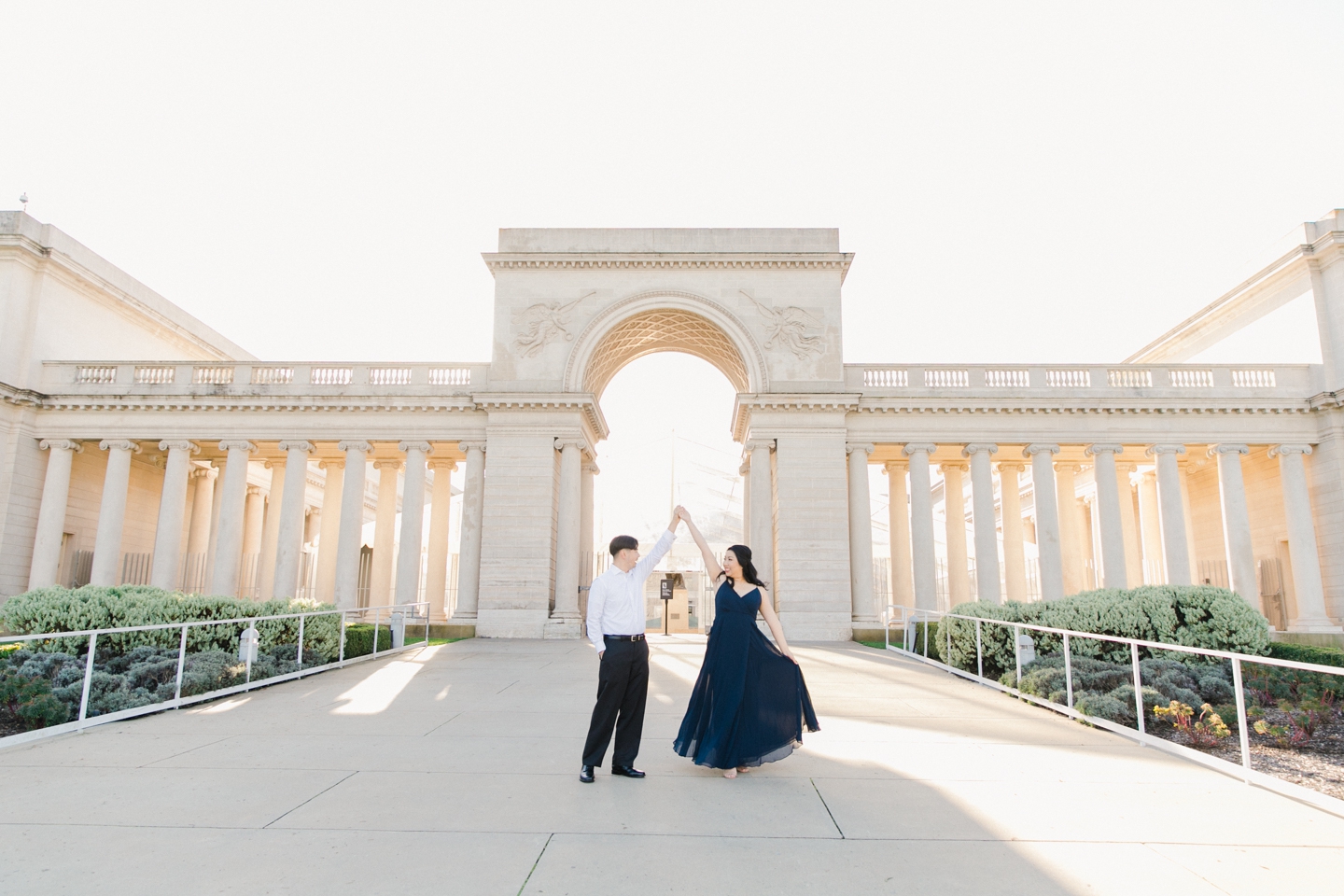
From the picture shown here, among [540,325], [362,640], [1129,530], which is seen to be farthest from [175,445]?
[1129,530]

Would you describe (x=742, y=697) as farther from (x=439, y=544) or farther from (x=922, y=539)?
(x=439, y=544)

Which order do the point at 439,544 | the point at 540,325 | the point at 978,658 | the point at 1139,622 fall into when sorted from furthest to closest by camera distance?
the point at 439,544, the point at 540,325, the point at 978,658, the point at 1139,622

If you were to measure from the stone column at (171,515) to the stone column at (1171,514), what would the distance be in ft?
113

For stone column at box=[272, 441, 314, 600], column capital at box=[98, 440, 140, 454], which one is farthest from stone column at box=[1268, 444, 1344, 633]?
column capital at box=[98, 440, 140, 454]

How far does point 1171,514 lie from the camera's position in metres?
26.2

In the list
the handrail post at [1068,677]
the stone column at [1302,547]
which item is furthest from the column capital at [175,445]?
the stone column at [1302,547]

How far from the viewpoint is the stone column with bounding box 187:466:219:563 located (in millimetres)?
32844

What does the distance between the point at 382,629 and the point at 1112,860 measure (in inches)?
730

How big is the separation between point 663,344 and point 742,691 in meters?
26.3

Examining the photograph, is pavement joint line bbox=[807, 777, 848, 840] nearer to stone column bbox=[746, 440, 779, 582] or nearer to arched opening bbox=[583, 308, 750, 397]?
stone column bbox=[746, 440, 779, 582]

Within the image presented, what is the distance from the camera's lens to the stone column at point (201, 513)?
32844 millimetres

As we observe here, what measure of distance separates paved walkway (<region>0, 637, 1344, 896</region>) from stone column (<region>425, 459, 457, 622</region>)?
21.4 meters

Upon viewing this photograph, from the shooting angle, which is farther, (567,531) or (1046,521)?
(567,531)

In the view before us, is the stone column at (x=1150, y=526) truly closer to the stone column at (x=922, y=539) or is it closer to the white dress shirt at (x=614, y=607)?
the stone column at (x=922, y=539)
